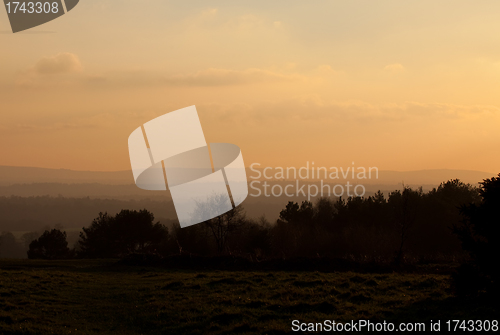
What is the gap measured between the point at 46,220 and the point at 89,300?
504 ft

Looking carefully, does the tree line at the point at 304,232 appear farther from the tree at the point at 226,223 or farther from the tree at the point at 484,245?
the tree at the point at 484,245

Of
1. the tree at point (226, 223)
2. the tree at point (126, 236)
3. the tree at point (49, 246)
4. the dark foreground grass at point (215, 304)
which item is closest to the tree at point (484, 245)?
the dark foreground grass at point (215, 304)

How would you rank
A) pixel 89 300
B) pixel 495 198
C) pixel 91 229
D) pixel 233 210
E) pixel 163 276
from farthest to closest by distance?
pixel 91 229
pixel 233 210
pixel 163 276
pixel 89 300
pixel 495 198

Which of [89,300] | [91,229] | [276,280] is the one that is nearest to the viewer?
[89,300]

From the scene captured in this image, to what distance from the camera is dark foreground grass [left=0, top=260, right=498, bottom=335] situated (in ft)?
35.7

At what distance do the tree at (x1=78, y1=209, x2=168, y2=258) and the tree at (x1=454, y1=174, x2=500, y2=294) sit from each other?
40.4 m

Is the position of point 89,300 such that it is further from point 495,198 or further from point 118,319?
point 495,198

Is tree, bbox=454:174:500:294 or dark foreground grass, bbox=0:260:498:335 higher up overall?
tree, bbox=454:174:500:294

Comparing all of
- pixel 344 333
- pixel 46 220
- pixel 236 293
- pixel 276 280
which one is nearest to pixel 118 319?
pixel 236 293

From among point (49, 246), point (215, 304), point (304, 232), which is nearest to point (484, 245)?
point (215, 304)

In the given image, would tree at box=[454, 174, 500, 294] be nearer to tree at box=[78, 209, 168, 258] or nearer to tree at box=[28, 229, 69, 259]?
tree at box=[78, 209, 168, 258]

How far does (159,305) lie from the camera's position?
13.4 metres

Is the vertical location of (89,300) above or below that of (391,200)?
below

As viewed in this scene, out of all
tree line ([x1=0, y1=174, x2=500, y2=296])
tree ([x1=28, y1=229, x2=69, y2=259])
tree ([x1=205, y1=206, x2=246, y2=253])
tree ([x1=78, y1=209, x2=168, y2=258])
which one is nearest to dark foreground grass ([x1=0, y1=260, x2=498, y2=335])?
tree ([x1=205, y1=206, x2=246, y2=253])
